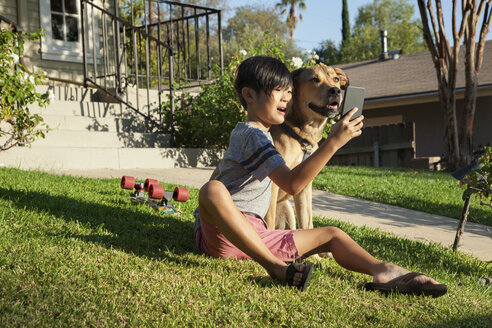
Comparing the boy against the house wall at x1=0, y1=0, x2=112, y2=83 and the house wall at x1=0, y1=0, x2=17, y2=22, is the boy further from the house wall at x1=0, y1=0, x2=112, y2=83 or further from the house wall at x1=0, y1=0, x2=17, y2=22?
the house wall at x1=0, y1=0, x2=17, y2=22

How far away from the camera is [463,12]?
12523 millimetres

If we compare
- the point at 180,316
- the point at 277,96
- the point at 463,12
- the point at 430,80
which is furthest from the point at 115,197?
the point at 430,80

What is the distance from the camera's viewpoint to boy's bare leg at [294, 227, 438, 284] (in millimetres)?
2994

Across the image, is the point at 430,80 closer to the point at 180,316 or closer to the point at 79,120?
the point at 79,120

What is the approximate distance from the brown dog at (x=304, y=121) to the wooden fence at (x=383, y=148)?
1240cm

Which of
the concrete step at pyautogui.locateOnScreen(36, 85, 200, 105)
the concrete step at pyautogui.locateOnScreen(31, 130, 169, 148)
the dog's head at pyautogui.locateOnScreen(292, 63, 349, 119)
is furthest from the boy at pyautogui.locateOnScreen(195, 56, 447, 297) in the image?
the concrete step at pyautogui.locateOnScreen(36, 85, 200, 105)

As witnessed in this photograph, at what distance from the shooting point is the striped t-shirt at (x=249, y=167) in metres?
3.00

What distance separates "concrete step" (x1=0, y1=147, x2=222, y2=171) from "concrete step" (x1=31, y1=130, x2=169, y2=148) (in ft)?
0.98

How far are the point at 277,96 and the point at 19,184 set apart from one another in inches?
133

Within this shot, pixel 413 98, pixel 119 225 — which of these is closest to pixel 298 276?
pixel 119 225

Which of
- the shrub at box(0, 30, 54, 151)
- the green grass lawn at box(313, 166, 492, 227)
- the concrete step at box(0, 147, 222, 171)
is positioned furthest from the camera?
the concrete step at box(0, 147, 222, 171)

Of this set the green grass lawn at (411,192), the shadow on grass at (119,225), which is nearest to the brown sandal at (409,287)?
the shadow on grass at (119,225)

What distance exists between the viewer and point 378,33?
47.2 meters

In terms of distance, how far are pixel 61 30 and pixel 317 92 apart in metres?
10.4
